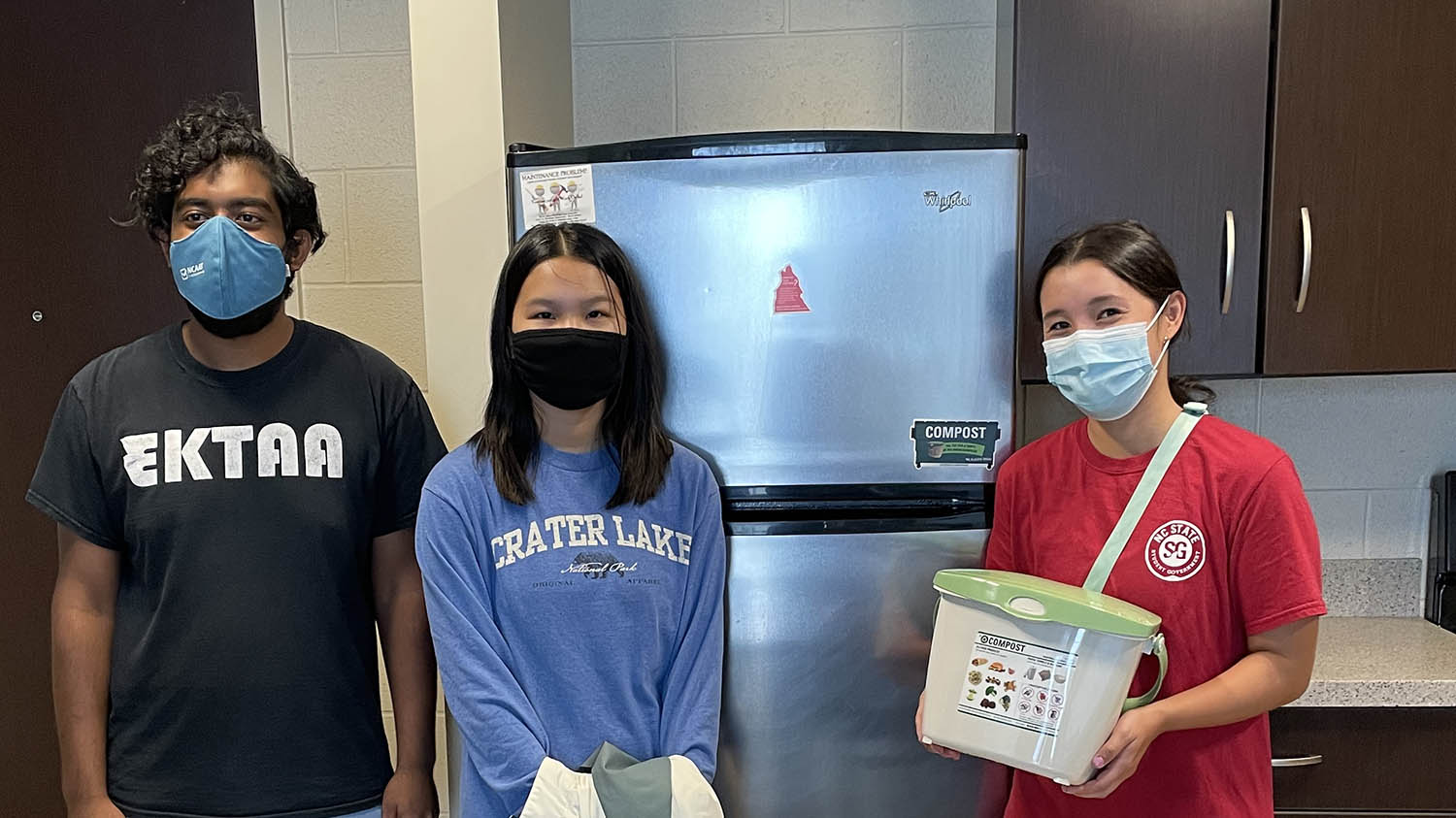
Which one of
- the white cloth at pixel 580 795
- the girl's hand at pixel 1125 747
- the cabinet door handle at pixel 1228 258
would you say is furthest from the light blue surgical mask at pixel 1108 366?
the white cloth at pixel 580 795

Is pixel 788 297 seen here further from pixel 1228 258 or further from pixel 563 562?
pixel 1228 258

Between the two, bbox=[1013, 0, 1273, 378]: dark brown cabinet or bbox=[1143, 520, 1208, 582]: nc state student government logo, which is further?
bbox=[1013, 0, 1273, 378]: dark brown cabinet

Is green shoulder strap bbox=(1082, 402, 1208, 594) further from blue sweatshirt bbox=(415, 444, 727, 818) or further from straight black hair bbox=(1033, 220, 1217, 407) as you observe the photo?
blue sweatshirt bbox=(415, 444, 727, 818)

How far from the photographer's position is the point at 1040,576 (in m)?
1.28

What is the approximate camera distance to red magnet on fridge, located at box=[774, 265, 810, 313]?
1.37 meters

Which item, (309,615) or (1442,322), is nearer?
(309,615)

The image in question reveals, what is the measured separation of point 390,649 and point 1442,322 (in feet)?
5.64

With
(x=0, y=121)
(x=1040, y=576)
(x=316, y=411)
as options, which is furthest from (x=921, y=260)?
(x=0, y=121)

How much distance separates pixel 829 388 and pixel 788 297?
0.14 meters

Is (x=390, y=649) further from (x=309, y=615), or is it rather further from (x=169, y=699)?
(x=169, y=699)

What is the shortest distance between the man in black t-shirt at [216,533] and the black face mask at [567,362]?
275 mm

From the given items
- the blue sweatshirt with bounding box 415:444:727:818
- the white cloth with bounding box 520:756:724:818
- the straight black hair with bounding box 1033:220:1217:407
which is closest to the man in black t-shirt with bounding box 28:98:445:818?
the blue sweatshirt with bounding box 415:444:727:818

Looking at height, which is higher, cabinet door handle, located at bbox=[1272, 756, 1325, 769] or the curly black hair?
the curly black hair

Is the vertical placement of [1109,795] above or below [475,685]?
below
